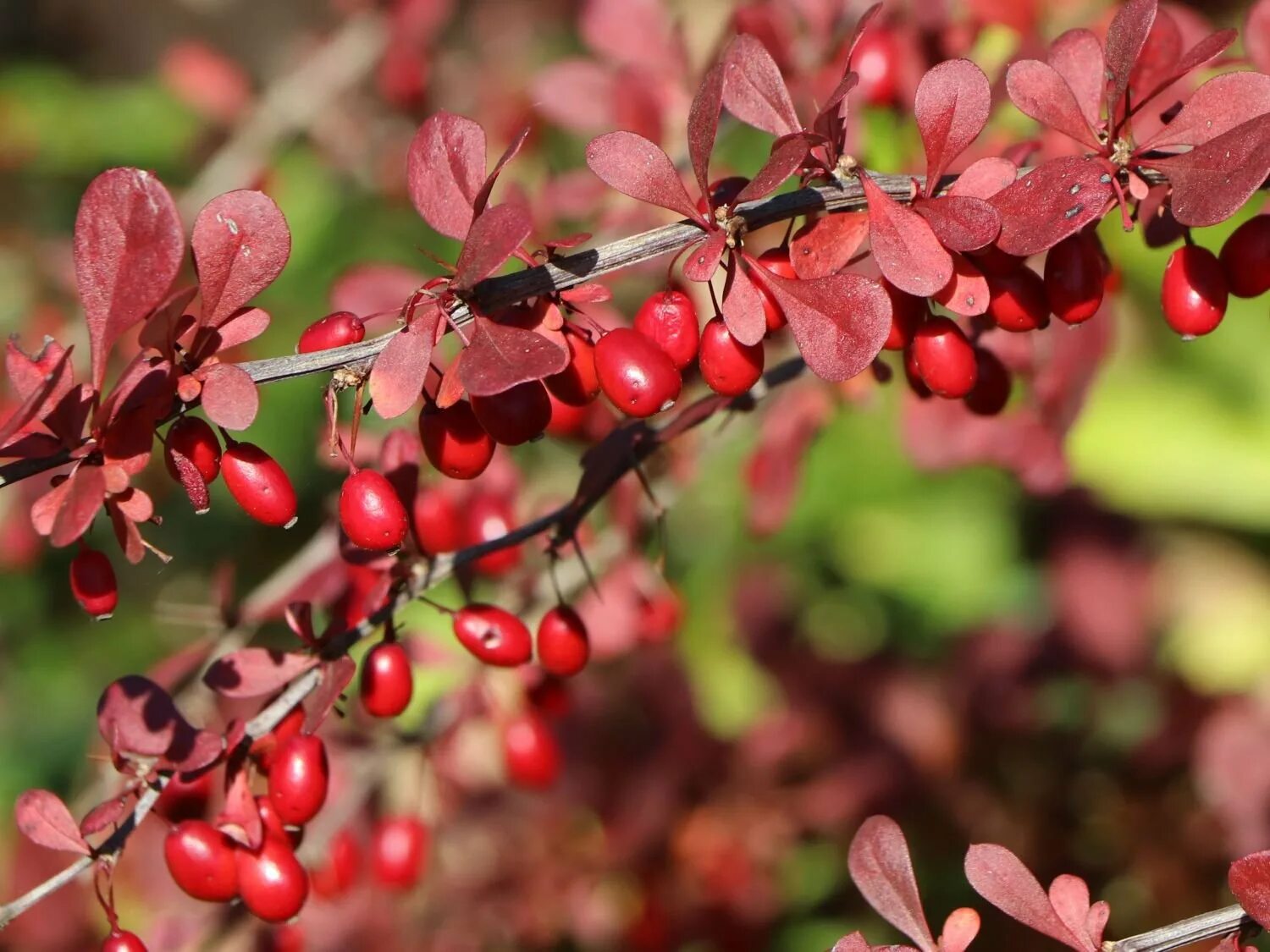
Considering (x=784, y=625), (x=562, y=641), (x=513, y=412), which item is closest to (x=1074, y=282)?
(x=513, y=412)

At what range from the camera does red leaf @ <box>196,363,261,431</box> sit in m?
0.66

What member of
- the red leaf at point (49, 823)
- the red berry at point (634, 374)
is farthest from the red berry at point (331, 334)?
the red leaf at point (49, 823)

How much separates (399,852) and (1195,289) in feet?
2.93

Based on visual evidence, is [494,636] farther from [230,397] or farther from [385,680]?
[230,397]

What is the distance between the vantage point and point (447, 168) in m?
0.71

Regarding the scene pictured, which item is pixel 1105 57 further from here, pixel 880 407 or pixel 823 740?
pixel 880 407

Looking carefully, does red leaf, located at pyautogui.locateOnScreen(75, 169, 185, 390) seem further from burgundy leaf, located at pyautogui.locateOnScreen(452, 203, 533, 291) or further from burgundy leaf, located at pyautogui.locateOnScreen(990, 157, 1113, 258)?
burgundy leaf, located at pyautogui.locateOnScreen(990, 157, 1113, 258)

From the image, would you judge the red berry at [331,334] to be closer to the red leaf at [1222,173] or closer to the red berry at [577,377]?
the red berry at [577,377]

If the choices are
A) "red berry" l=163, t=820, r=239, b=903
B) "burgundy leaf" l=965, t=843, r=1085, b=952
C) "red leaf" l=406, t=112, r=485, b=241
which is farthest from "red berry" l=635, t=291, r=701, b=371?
"red berry" l=163, t=820, r=239, b=903

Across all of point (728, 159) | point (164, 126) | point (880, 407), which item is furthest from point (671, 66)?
point (164, 126)

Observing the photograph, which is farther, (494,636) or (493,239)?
(494,636)

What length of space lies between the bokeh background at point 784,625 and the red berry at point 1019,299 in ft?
1.49

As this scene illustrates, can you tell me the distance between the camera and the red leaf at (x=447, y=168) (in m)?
0.71

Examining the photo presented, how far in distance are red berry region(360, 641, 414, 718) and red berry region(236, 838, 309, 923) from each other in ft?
0.38
